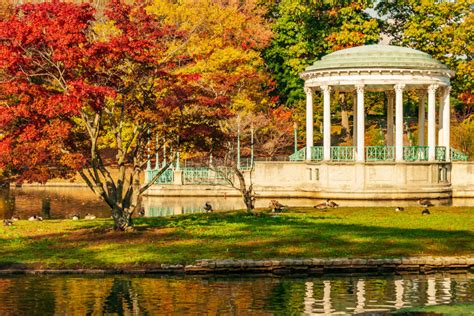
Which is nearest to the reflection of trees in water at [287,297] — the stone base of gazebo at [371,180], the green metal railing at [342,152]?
the stone base of gazebo at [371,180]

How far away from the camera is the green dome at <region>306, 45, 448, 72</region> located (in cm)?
5581

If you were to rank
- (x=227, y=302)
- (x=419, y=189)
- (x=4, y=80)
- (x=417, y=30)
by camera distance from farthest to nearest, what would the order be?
1. (x=417, y=30)
2. (x=419, y=189)
3. (x=4, y=80)
4. (x=227, y=302)

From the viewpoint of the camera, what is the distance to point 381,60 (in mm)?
55906

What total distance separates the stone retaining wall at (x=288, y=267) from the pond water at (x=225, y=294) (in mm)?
694

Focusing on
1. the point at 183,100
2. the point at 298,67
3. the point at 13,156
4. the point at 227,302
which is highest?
the point at 298,67

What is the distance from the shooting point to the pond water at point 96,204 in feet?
180

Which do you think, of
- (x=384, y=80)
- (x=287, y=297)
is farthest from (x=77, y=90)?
(x=384, y=80)

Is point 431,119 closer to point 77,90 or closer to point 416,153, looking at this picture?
point 416,153

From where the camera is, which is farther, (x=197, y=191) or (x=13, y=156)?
(x=197, y=191)

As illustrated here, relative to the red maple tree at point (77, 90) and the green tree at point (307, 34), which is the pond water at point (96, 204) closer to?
the red maple tree at point (77, 90)

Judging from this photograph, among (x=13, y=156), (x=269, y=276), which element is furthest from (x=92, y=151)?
(x=269, y=276)

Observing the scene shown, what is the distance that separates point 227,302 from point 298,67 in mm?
63833

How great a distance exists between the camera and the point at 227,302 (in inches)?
910

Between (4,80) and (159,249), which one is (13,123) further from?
(159,249)
